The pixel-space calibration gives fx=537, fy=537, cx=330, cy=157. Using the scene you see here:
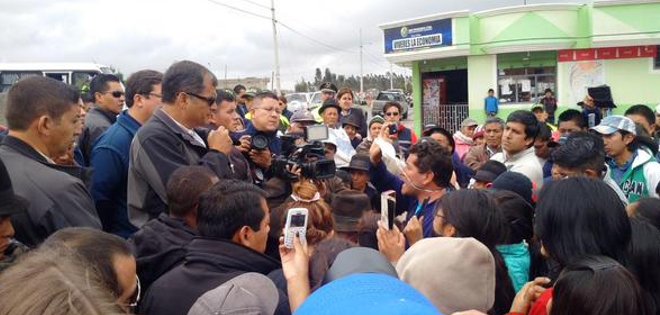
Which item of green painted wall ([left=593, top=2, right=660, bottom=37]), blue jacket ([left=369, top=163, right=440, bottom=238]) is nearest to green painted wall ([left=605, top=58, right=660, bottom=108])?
green painted wall ([left=593, top=2, right=660, bottom=37])

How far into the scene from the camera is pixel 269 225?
265 cm

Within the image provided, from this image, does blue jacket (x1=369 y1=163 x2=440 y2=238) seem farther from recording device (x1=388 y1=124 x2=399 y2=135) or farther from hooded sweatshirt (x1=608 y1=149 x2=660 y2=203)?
hooded sweatshirt (x1=608 y1=149 x2=660 y2=203)

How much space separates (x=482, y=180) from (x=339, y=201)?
1639mm

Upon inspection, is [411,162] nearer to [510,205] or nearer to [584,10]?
[510,205]

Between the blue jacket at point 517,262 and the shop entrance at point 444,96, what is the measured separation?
1814 centimetres

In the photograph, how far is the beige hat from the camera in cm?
173

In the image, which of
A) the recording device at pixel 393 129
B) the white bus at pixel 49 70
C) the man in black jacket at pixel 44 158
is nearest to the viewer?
the man in black jacket at pixel 44 158

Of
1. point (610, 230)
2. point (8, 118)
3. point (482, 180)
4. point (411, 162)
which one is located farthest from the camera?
point (482, 180)

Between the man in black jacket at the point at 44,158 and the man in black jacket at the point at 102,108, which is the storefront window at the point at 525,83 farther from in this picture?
the man in black jacket at the point at 44,158

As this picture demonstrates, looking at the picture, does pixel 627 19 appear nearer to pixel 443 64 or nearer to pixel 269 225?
pixel 443 64

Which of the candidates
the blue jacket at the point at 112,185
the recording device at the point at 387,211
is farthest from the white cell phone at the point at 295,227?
the blue jacket at the point at 112,185

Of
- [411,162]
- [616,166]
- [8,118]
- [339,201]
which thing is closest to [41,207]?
[8,118]

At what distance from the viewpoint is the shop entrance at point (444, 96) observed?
20641 mm

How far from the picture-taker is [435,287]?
1729 millimetres
